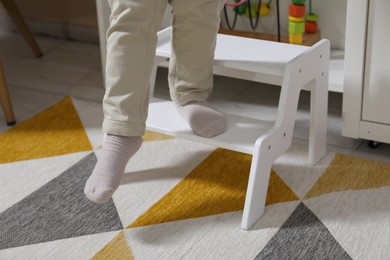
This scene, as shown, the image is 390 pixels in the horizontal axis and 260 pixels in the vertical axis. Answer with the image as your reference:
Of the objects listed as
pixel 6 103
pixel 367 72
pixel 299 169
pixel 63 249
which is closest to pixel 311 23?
pixel 367 72

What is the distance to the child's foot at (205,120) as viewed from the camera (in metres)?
1.23

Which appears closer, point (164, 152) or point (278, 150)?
point (278, 150)

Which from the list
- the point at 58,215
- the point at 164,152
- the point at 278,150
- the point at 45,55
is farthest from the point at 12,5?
the point at 278,150

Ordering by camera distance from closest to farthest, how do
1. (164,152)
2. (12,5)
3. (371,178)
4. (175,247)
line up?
(175,247) < (371,178) < (164,152) < (12,5)

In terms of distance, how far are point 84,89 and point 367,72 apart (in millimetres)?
834

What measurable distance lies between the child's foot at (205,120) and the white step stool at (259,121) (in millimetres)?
14

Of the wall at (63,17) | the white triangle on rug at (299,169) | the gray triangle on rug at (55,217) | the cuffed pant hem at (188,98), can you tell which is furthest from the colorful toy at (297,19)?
the wall at (63,17)

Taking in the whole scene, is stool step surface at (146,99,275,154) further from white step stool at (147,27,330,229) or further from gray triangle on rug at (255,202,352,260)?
gray triangle on rug at (255,202,352,260)

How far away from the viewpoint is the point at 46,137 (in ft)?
5.13

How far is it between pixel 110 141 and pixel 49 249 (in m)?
0.22

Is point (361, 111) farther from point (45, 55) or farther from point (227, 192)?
point (45, 55)

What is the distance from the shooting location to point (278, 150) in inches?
48.2

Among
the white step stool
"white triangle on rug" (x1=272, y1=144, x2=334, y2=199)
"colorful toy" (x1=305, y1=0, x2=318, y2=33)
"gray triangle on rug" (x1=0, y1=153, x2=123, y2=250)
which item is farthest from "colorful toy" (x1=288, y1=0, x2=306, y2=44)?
"gray triangle on rug" (x1=0, y1=153, x2=123, y2=250)

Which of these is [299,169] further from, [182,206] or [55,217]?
[55,217]
